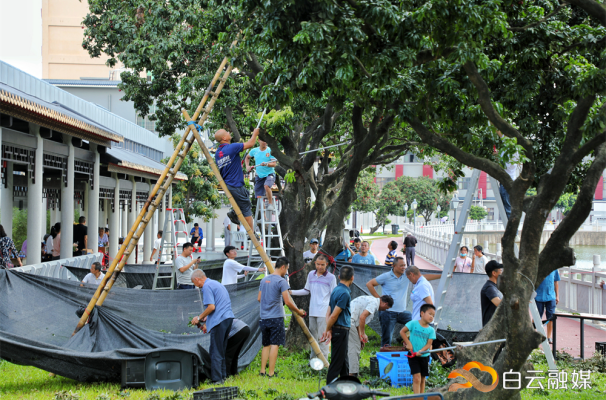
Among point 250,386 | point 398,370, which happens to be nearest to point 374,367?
point 398,370

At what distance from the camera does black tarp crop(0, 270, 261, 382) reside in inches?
296

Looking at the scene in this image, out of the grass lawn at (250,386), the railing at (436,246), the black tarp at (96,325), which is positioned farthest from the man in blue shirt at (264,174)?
the railing at (436,246)

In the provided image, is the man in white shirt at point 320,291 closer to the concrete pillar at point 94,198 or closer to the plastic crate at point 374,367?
the plastic crate at point 374,367

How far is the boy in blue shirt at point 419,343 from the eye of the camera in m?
6.91

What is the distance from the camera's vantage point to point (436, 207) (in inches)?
3100

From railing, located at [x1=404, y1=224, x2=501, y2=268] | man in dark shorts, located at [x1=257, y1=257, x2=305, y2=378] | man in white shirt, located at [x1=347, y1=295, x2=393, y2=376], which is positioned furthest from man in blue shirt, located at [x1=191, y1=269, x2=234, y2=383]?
railing, located at [x1=404, y1=224, x2=501, y2=268]

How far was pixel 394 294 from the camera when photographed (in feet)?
31.9

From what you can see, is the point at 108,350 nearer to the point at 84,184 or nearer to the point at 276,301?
the point at 276,301

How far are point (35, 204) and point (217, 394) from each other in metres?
8.41

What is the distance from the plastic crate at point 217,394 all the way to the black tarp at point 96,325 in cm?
142

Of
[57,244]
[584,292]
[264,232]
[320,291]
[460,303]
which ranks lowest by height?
[584,292]

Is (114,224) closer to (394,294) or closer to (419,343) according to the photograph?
(394,294)

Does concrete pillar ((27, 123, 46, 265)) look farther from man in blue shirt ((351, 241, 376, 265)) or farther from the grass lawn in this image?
man in blue shirt ((351, 241, 376, 265))

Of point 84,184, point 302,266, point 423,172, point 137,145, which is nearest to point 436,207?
point 423,172
